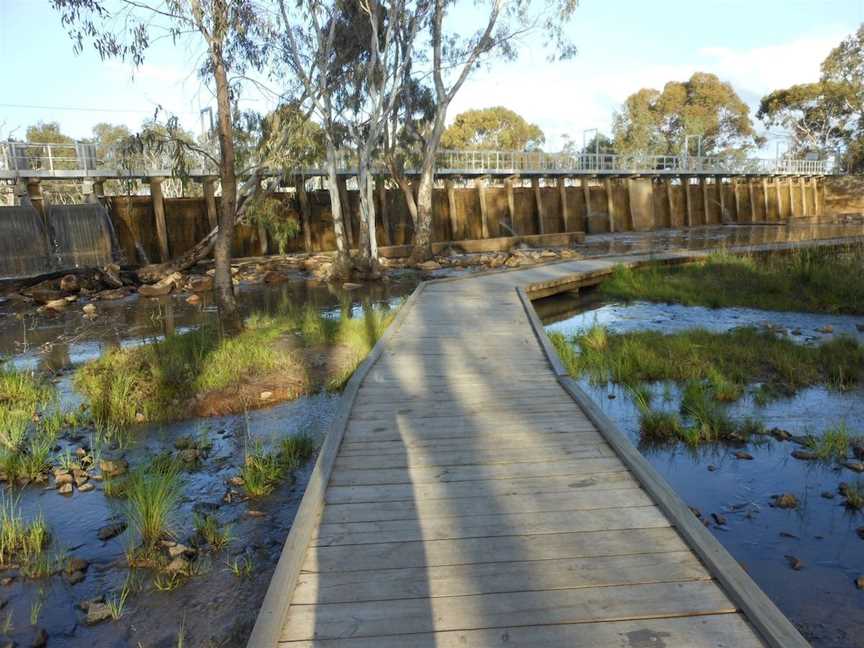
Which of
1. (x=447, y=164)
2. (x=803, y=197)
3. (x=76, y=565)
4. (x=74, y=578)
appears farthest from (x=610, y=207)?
(x=74, y=578)

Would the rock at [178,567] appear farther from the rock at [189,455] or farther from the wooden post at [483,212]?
the wooden post at [483,212]

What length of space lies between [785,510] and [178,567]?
4094mm

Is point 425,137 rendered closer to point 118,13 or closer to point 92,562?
point 118,13

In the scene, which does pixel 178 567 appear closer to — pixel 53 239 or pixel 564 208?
pixel 53 239

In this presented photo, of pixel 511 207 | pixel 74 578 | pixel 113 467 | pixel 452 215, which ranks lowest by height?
pixel 74 578

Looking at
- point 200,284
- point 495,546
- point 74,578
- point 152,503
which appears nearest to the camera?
point 495,546

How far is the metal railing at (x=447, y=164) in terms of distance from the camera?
20.2 m

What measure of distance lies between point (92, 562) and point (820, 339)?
9.14 meters

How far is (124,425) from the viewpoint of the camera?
6871 millimetres

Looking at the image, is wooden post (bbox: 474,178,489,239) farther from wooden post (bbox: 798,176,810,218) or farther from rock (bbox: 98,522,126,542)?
wooden post (bbox: 798,176,810,218)

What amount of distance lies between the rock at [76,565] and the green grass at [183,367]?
2799 millimetres

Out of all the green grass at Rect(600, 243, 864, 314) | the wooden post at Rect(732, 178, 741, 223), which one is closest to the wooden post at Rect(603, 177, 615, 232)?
the wooden post at Rect(732, 178, 741, 223)

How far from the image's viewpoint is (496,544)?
3352mm

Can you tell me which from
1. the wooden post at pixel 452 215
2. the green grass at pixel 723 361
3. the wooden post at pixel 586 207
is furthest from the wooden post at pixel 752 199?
the green grass at pixel 723 361
